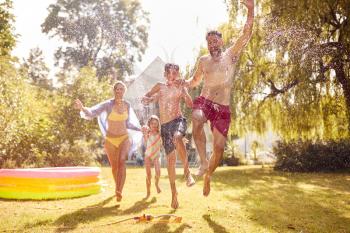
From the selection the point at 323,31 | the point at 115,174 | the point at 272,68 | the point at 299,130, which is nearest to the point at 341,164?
the point at 299,130

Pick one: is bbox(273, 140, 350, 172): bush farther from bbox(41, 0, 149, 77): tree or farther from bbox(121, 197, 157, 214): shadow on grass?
bbox(41, 0, 149, 77): tree

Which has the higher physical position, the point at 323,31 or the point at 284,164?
the point at 323,31

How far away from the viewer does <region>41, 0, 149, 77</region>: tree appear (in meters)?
32.8

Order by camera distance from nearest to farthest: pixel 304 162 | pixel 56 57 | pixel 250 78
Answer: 1. pixel 250 78
2. pixel 304 162
3. pixel 56 57

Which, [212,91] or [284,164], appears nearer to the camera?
[212,91]

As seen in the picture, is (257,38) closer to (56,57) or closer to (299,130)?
(299,130)

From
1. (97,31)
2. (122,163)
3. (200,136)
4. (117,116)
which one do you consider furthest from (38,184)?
(97,31)

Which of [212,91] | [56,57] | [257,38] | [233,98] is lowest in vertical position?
[212,91]

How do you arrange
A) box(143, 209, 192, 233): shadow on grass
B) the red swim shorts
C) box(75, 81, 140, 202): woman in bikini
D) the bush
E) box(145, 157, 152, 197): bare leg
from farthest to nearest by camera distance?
the bush, box(145, 157, 152, 197): bare leg, box(75, 81, 140, 202): woman in bikini, the red swim shorts, box(143, 209, 192, 233): shadow on grass

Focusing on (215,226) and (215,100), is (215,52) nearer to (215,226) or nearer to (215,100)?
(215,100)

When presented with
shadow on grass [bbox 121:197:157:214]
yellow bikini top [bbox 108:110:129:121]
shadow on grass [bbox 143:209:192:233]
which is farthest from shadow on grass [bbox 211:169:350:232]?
yellow bikini top [bbox 108:110:129:121]

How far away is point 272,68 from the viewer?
16.0m

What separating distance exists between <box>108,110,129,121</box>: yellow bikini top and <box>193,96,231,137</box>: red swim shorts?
2.46m

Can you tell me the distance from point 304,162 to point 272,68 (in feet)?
16.2
